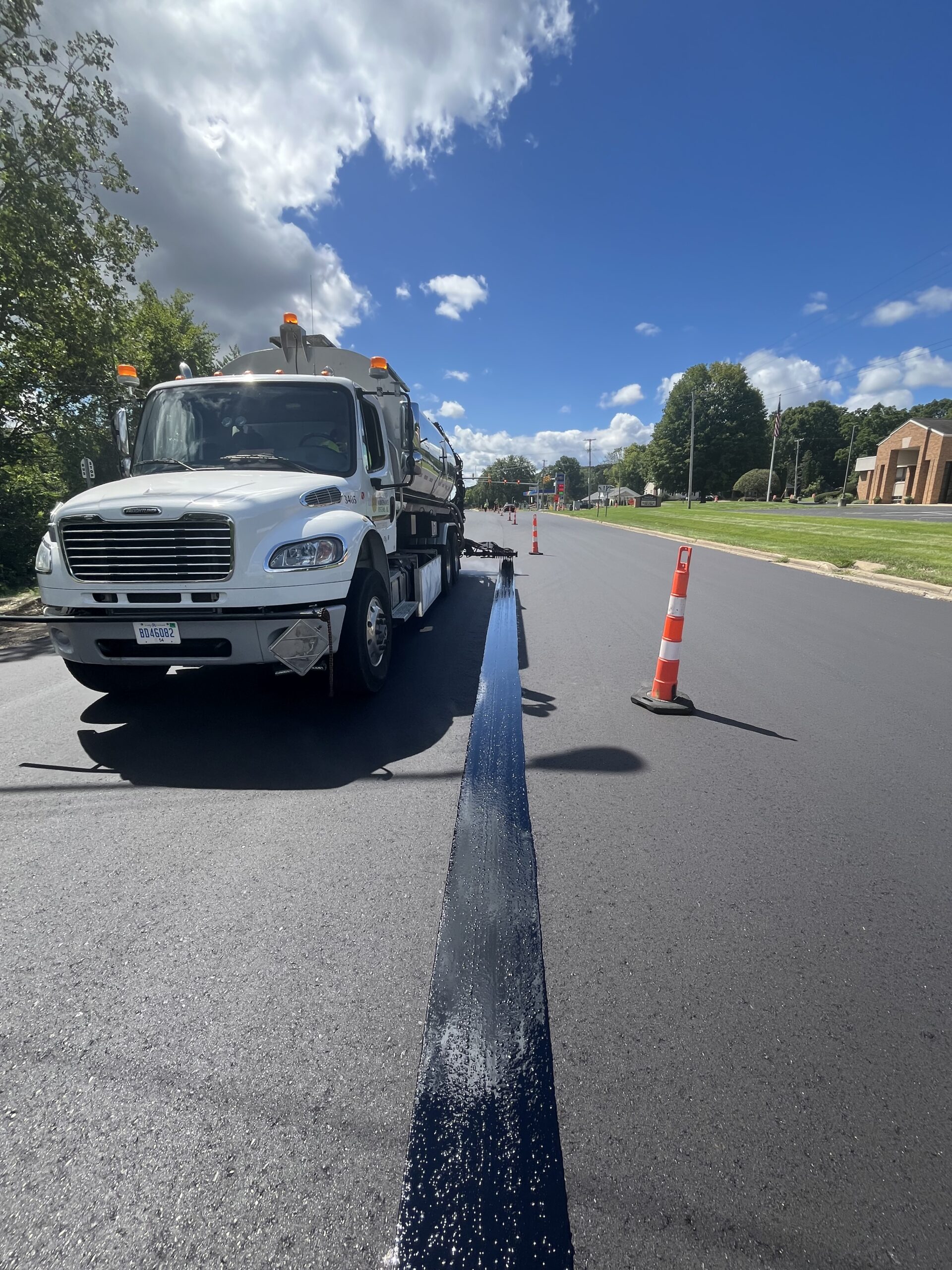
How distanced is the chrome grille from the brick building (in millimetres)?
66306

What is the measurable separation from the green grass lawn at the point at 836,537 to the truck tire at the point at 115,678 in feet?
39.6

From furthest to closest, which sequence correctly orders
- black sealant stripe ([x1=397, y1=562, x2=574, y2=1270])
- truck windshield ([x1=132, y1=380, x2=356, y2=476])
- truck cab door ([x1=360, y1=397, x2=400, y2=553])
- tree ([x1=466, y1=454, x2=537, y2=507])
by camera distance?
tree ([x1=466, y1=454, x2=537, y2=507]), truck cab door ([x1=360, y1=397, x2=400, y2=553]), truck windshield ([x1=132, y1=380, x2=356, y2=476]), black sealant stripe ([x1=397, y1=562, x2=574, y2=1270])

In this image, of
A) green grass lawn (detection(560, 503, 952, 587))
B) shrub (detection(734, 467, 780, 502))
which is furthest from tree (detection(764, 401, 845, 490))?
green grass lawn (detection(560, 503, 952, 587))

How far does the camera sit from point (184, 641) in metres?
3.91

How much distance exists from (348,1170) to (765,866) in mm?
2104

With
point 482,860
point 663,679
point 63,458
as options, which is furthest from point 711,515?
point 482,860

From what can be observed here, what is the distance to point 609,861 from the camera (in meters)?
2.77

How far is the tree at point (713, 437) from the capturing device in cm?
7638

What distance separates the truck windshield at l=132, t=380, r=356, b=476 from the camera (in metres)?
5.18

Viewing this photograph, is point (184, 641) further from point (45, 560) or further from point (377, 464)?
point (377, 464)

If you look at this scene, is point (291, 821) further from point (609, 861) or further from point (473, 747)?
point (609, 861)

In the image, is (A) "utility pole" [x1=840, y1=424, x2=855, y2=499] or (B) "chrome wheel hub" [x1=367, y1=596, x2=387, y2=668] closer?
(B) "chrome wheel hub" [x1=367, y1=596, x2=387, y2=668]

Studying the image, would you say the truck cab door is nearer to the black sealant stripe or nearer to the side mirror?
the side mirror

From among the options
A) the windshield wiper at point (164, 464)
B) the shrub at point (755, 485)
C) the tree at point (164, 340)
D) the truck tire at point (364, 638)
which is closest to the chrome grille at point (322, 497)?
the truck tire at point (364, 638)
